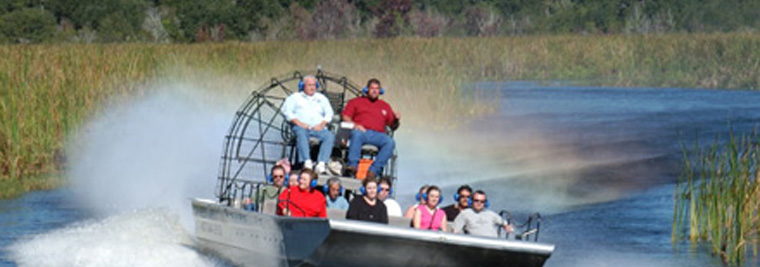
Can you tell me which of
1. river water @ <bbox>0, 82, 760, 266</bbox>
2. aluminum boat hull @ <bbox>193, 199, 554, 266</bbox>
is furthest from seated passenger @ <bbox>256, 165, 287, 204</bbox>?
river water @ <bbox>0, 82, 760, 266</bbox>

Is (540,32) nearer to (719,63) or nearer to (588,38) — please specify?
(588,38)

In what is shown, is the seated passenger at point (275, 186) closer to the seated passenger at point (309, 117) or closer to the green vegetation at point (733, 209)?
the seated passenger at point (309, 117)

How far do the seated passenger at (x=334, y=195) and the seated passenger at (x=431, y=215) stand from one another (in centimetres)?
140

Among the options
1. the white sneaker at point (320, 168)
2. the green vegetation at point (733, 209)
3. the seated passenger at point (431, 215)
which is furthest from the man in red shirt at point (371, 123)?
the green vegetation at point (733, 209)

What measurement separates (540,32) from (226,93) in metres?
42.9

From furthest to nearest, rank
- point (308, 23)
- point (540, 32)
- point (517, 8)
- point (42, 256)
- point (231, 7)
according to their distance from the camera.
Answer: point (517, 8), point (540, 32), point (308, 23), point (231, 7), point (42, 256)

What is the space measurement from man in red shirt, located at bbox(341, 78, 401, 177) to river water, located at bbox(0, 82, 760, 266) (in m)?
2.59

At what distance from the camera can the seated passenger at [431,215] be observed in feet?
54.5

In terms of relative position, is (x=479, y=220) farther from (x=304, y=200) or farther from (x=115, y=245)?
(x=115, y=245)

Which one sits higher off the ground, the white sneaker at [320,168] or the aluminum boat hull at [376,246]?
the white sneaker at [320,168]

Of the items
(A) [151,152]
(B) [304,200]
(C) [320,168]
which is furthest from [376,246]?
(A) [151,152]

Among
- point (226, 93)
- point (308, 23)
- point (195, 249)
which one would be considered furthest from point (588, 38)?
point (195, 249)

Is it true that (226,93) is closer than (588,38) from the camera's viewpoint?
Yes

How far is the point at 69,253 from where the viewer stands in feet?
67.9
